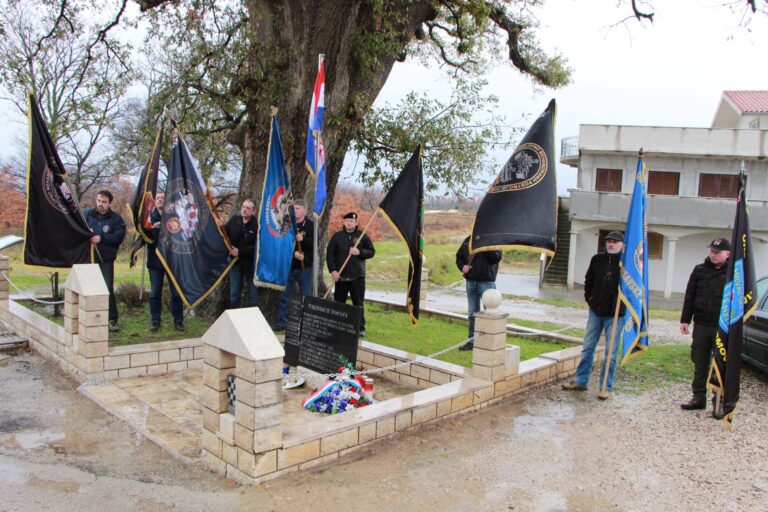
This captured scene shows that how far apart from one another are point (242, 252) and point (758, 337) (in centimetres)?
697

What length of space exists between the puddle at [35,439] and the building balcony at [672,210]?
79.5 feet

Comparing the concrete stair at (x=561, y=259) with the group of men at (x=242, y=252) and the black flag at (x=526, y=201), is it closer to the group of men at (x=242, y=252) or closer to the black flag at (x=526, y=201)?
the group of men at (x=242, y=252)

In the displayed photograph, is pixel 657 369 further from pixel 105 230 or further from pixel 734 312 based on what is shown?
pixel 105 230

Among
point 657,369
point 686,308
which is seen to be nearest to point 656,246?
point 657,369

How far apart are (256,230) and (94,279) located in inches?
91.6

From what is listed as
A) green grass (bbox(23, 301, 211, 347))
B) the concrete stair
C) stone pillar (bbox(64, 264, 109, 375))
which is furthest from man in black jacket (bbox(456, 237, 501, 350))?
the concrete stair

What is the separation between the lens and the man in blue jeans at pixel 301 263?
27.3ft

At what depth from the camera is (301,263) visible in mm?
8328

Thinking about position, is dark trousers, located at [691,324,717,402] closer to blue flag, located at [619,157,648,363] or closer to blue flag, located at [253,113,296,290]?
blue flag, located at [619,157,648,363]

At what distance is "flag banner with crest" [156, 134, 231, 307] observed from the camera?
25.8ft

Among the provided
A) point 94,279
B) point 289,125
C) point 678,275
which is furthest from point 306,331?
point 678,275

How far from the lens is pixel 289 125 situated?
920 cm

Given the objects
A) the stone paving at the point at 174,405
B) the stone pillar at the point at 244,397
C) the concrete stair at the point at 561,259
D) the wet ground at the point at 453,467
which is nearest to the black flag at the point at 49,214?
the wet ground at the point at 453,467

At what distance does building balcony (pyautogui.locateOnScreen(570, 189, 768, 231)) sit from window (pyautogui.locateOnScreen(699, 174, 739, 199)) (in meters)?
0.89
